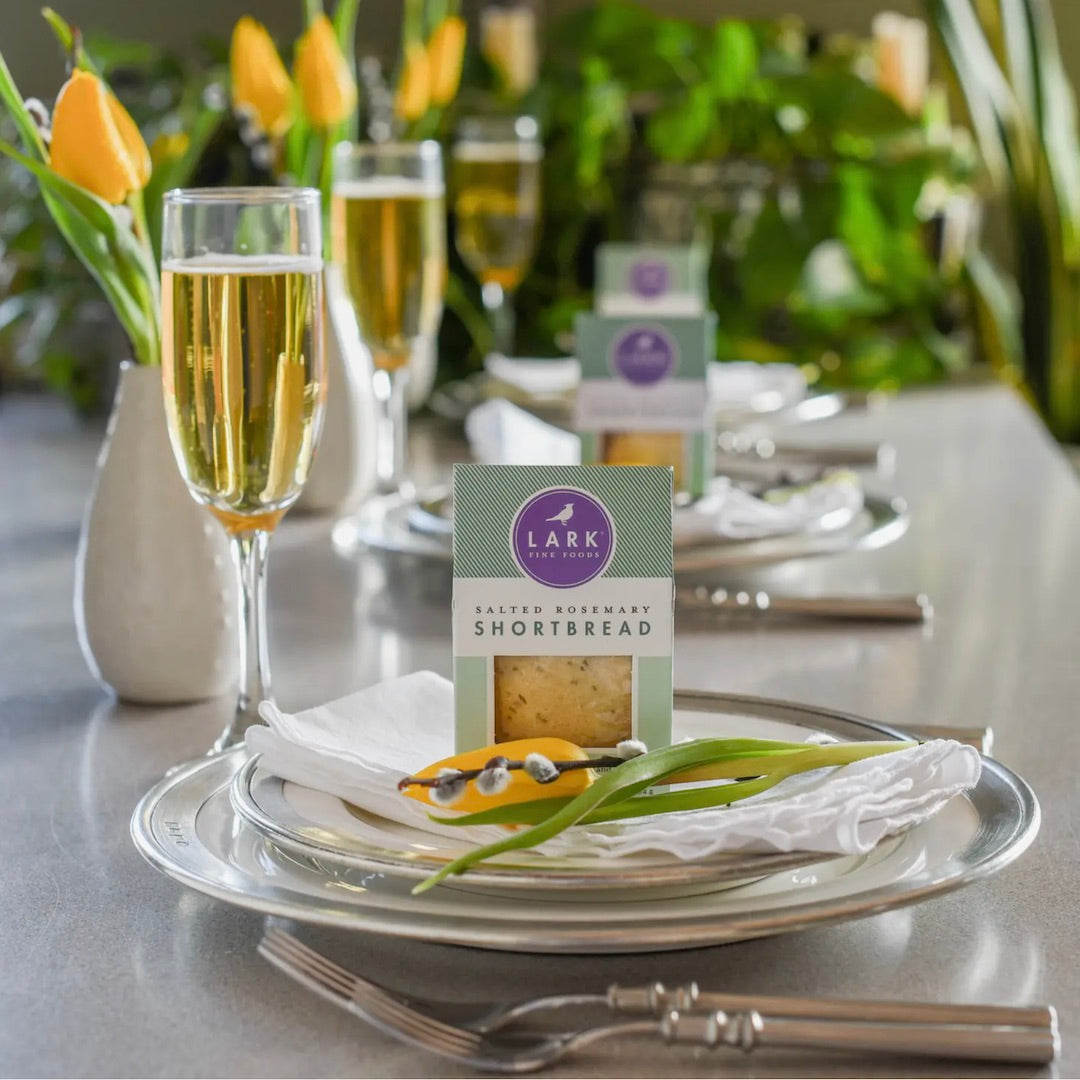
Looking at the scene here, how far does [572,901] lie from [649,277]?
3.52 feet

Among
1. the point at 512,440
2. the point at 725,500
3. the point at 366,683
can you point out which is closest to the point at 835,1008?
the point at 366,683

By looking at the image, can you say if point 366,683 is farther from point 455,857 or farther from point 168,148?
point 168,148

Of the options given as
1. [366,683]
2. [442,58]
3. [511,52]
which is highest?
[511,52]

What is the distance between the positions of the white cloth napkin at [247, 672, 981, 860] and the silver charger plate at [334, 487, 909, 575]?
1.48ft

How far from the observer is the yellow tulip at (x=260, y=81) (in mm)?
1412

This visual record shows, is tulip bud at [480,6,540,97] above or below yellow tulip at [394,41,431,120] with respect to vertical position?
above

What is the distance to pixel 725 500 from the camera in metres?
1.33

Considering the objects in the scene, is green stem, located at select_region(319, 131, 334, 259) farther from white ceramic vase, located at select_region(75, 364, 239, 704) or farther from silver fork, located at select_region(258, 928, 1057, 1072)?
silver fork, located at select_region(258, 928, 1057, 1072)

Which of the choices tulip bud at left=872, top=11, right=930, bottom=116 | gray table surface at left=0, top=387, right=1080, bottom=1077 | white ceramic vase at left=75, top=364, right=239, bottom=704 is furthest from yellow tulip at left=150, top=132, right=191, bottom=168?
tulip bud at left=872, top=11, right=930, bottom=116

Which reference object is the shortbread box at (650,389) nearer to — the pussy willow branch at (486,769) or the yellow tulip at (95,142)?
the yellow tulip at (95,142)

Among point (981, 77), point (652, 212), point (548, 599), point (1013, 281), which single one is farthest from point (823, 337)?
point (548, 599)

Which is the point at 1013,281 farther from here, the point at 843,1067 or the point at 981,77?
the point at 843,1067

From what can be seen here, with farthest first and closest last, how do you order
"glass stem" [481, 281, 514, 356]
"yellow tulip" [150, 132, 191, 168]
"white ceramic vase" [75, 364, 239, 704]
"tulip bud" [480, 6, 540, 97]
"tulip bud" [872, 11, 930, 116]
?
"tulip bud" [872, 11, 930, 116] < "tulip bud" [480, 6, 540, 97] < "glass stem" [481, 281, 514, 356] < "yellow tulip" [150, 132, 191, 168] < "white ceramic vase" [75, 364, 239, 704]

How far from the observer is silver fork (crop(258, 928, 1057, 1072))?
57cm
